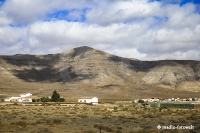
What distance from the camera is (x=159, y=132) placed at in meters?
20.9

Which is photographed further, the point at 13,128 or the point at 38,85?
the point at 38,85

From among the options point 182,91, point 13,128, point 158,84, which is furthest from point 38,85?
point 13,128

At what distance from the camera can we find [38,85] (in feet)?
634

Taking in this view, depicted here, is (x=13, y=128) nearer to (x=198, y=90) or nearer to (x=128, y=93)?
(x=128, y=93)

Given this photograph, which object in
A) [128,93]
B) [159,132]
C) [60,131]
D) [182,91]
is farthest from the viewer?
[182,91]

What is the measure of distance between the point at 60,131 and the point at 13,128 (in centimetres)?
412

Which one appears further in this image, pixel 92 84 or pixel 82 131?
pixel 92 84

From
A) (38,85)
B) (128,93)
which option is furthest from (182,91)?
(38,85)

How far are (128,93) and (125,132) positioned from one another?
499 feet

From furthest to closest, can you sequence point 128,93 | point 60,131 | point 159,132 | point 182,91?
point 182,91 < point 128,93 < point 60,131 < point 159,132

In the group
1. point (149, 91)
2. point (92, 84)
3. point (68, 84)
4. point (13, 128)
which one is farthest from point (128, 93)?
point (13, 128)

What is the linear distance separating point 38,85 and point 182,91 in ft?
311

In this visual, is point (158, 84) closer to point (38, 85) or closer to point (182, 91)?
point (182, 91)

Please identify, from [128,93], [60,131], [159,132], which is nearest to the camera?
[159,132]
